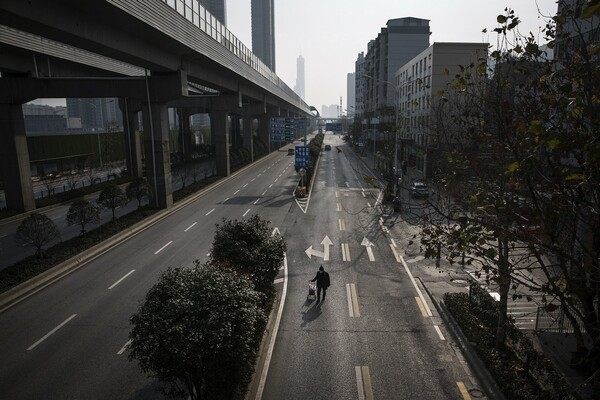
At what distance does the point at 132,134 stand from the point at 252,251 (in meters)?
44.1

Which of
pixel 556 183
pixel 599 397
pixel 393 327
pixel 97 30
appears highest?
pixel 97 30

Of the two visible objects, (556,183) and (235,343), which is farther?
(235,343)

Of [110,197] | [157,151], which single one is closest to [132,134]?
[157,151]

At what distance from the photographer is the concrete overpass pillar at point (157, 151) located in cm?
3288

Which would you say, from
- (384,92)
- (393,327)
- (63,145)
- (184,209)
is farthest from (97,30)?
(384,92)

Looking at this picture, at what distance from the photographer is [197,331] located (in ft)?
28.1

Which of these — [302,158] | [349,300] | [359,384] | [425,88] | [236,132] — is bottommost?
[349,300]

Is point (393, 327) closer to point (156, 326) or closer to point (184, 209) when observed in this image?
point (156, 326)

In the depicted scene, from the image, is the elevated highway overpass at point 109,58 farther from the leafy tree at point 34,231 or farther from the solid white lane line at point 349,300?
the solid white lane line at point 349,300

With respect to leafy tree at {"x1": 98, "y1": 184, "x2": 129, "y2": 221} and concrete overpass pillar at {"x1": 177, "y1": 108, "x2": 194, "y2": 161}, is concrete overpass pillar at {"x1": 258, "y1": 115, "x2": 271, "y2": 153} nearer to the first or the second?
concrete overpass pillar at {"x1": 177, "y1": 108, "x2": 194, "y2": 161}

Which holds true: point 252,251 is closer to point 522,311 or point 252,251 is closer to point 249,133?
point 522,311

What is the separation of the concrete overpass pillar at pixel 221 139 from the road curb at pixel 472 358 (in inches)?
1617

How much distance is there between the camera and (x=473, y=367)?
12.4 meters

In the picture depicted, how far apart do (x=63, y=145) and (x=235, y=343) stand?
62.6m
